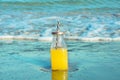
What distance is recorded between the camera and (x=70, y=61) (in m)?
5.00

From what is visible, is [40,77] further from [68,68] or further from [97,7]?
[97,7]

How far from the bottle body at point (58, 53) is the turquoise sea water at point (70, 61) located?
0.13 metres

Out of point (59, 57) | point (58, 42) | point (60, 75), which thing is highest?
point (58, 42)

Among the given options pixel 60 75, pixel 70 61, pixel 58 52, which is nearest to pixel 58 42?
pixel 58 52

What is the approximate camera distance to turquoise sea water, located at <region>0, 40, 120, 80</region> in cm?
439

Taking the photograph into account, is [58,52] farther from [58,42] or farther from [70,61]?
[70,61]

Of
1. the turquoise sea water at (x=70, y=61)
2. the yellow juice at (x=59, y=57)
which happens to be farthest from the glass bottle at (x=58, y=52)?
the turquoise sea water at (x=70, y=61)

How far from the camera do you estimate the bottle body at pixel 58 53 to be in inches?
172

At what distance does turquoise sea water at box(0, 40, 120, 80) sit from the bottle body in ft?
0.41

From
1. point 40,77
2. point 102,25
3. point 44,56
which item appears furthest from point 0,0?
point 40,77

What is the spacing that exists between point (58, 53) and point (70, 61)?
664mm

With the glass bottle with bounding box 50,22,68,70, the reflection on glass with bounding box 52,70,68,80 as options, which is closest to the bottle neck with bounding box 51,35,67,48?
the glass bottle with bounding box 50,22,68,70

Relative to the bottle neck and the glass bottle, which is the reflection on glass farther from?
the bottle neck

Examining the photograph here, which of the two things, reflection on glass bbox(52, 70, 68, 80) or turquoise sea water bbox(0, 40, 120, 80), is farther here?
turquoise sea water bbox(0, 40, 120, 80)
